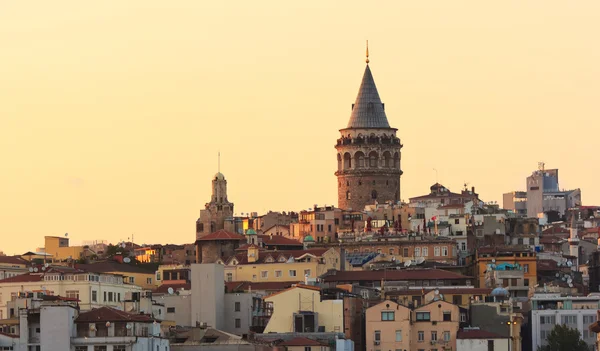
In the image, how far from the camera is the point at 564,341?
5094 inches

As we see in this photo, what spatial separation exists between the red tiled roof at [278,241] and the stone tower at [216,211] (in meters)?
11.7

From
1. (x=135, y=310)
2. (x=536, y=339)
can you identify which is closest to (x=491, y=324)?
(x=536, y=339)

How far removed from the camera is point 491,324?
12900cm

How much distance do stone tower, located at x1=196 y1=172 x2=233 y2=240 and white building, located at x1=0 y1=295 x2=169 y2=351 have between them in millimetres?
82209

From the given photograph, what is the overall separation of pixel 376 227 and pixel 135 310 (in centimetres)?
6876

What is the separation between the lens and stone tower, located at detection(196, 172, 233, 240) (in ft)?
617

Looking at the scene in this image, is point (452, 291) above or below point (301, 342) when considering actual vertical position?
above

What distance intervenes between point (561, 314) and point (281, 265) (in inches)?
942

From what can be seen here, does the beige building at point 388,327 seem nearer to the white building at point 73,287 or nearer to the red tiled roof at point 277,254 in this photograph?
the white building at point 73,287

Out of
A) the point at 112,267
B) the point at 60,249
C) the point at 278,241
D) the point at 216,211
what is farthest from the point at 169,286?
the point at 216,211

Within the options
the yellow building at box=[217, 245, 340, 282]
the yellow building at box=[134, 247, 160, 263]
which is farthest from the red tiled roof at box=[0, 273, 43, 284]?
Answer: the yellow building at box=[134, 247, 160, 263]

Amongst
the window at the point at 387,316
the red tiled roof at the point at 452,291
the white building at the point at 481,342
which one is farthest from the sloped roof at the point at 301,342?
the red tiled roof at the point at 452,291

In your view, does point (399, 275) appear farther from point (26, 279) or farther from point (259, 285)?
point (26, 279)

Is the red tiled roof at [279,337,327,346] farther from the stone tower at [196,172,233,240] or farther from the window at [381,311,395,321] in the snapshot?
the stone tower at [196,172,233,240]
